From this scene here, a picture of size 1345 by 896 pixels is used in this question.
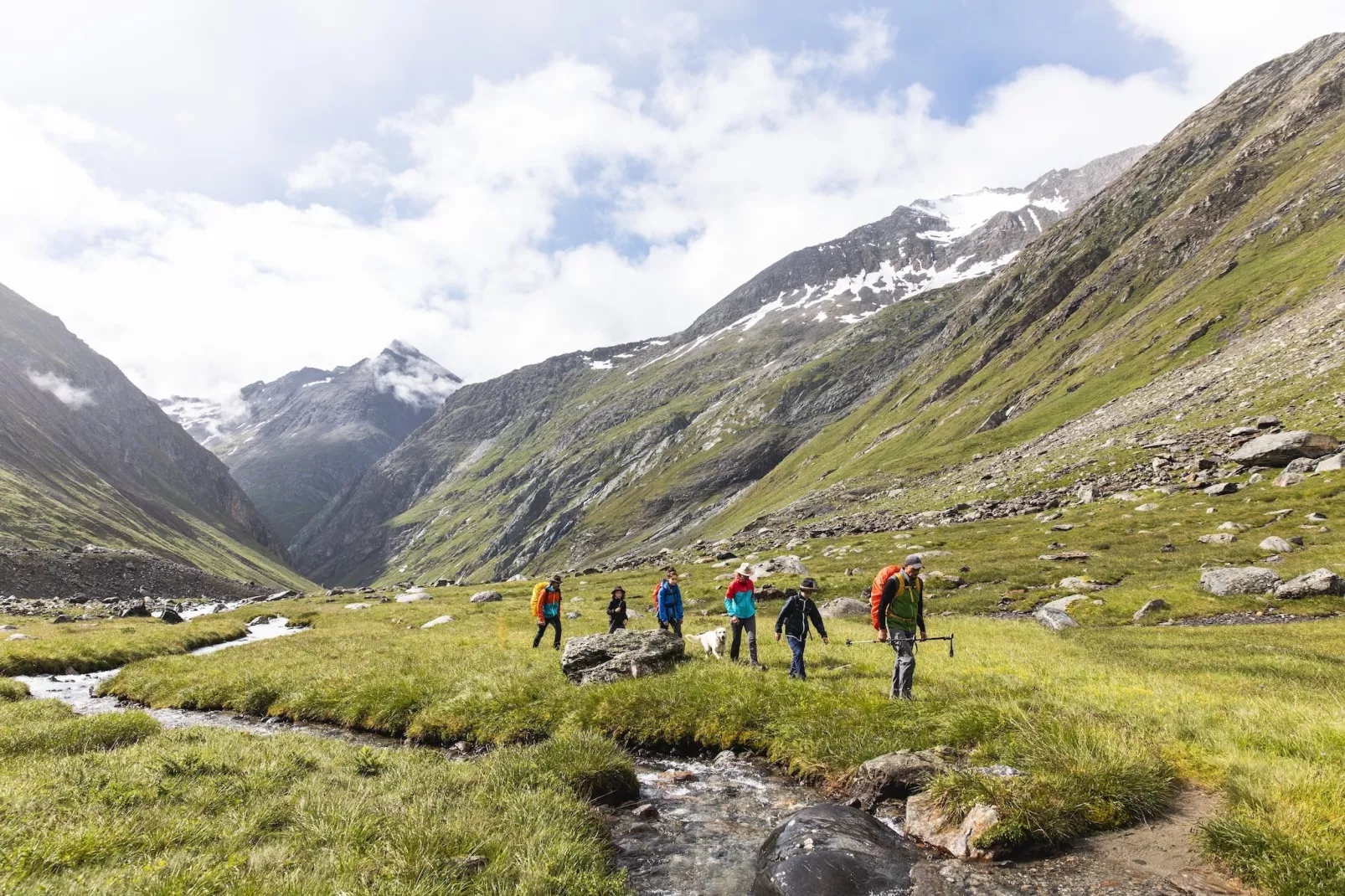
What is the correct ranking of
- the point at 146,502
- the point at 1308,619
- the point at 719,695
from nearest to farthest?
the point at 719,695
the point at 1308,619
the point at 146,502

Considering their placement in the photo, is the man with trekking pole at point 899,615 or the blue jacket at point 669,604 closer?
the man with trekking pole at point 899,615

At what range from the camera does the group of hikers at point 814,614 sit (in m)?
15.3

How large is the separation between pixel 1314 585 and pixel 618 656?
2995 centimetres

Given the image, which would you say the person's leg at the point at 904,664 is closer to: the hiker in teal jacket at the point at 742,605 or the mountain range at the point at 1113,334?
the hiker in teal jacket at the point at 742,605

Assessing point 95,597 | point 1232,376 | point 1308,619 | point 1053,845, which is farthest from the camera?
point 95,597

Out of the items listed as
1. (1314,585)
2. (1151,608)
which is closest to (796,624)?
(1151,608)

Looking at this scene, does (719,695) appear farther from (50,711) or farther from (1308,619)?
(1308,619)

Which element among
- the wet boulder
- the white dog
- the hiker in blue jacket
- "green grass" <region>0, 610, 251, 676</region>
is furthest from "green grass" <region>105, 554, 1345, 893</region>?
"green grass" <region>0, 610, 251, 676</region>

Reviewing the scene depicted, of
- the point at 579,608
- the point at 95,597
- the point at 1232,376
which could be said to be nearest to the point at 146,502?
the point at 95,597

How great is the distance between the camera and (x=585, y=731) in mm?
14352

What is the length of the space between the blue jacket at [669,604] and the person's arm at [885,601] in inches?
437

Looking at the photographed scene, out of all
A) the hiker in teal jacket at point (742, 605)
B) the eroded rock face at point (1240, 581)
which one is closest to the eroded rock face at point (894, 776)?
the hiker in teal jacket at point (742, 605)

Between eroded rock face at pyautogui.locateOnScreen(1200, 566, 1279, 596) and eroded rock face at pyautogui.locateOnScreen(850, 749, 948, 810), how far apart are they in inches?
1038

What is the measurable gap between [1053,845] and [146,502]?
24218 centimetres
